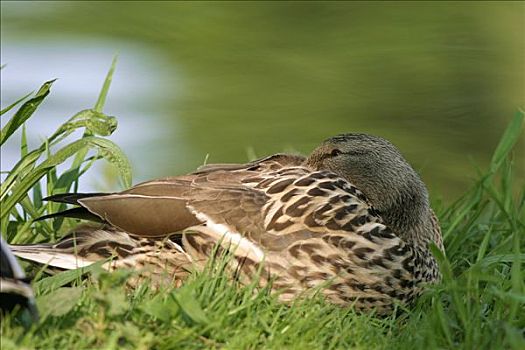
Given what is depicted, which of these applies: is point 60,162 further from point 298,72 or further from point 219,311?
point 298,72

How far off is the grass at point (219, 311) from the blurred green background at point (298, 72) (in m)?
2.72

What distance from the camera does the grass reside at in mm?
3814

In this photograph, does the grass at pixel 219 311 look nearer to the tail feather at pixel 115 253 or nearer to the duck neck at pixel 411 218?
the tail feather at pixel 115 253

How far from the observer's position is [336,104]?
31.5 ft

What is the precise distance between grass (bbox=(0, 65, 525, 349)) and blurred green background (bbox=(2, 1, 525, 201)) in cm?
272

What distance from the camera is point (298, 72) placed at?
33.6ft

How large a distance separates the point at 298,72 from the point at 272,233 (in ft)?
18.2

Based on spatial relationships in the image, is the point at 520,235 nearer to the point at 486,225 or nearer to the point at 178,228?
the point at 486,225

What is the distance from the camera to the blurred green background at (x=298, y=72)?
8.92 meters

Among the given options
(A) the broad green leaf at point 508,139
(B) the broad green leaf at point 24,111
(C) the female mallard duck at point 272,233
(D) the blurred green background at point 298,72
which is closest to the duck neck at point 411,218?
(C) the female mallard duck at point 272,233

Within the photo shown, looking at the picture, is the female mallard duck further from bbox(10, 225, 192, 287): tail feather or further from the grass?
the grass

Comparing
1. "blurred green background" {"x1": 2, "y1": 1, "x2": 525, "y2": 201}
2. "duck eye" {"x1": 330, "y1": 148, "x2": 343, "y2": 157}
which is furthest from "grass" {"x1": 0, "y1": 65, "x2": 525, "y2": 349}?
"blurred green background" {"x1": 2, "y1": 1, "x2": 525, "y2": 201}

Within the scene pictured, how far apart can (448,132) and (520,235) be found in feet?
12.5

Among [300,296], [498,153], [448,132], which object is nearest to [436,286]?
[300,296]
